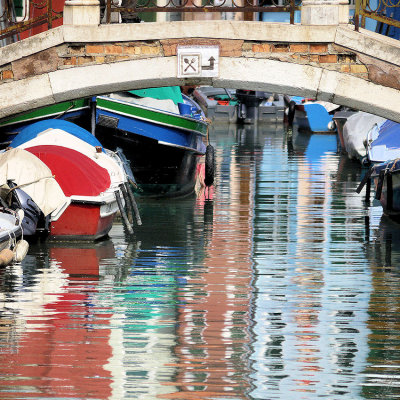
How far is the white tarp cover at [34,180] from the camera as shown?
11344 mm

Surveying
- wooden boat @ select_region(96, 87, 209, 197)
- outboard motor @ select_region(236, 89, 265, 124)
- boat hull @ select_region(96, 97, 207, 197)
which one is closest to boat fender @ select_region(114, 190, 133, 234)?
boat hull @ select_region(96, 97, 207, 197)

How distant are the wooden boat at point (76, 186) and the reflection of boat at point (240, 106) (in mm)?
18827

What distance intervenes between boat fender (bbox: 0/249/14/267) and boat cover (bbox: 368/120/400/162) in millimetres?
6420

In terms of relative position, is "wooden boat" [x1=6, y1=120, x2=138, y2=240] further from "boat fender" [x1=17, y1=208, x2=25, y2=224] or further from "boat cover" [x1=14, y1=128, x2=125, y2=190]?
"boat fender" [x1=17, y1=208, x2=25, y2=224]

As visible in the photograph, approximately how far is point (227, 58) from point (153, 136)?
568cm

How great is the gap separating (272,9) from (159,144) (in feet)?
19.8

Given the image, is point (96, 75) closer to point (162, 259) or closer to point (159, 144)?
point (162, 259)

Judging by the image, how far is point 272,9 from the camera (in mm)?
10141

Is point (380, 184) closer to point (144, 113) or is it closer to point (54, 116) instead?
point (144, 113)

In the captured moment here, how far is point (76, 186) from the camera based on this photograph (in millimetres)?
11797

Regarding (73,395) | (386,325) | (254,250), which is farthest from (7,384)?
(254,250)

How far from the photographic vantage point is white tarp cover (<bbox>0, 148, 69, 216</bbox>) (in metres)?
11.3

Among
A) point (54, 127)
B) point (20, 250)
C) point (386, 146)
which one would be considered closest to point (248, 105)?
point (386, 146)

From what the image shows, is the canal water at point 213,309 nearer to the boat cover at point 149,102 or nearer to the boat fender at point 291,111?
the boat cover at point 149,102
